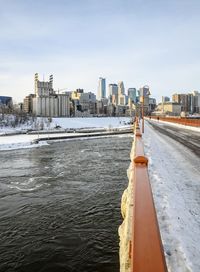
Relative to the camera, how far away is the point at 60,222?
11297 mm

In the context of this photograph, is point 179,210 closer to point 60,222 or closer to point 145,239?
point 145,239

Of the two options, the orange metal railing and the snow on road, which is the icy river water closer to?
the snow on road

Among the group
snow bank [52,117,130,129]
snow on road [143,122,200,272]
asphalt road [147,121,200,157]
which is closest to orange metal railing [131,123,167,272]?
snow on road [143,122,200,272]

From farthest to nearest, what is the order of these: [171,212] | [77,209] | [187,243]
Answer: [77,209]
[171,212]
[187,243]

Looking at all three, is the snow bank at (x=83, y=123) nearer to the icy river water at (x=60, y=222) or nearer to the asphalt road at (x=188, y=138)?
the asphalt road at (x=188, y=138)

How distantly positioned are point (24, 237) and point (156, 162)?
6244 mm

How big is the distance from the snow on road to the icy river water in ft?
8.02

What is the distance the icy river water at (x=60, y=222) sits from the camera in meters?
8.44

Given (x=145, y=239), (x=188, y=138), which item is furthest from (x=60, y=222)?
(x=188, y=138)

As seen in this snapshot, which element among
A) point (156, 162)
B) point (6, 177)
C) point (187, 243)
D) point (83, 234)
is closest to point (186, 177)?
point (156, 162)

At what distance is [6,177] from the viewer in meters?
→ 20.2

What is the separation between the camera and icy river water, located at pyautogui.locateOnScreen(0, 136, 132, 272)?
8.44m

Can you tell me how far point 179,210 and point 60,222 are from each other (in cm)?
600

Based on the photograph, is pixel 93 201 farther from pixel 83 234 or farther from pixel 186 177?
pixel 186 177
